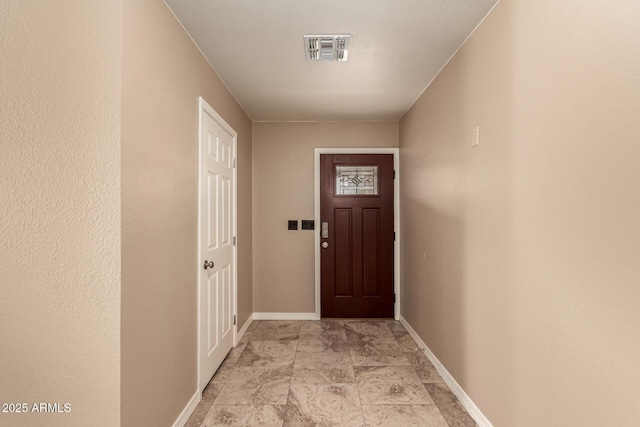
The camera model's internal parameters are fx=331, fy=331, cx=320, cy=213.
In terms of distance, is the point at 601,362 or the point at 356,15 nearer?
the point at 601,362

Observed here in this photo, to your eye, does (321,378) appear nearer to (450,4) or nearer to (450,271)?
(450,271)

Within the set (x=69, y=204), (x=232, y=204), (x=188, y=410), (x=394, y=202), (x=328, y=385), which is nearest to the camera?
(x=69, y=204)

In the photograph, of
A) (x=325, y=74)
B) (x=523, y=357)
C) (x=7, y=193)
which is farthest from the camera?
(x=325, y=74)

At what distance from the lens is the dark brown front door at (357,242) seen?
392 centimetres

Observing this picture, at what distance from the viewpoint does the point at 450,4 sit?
5.77 ft

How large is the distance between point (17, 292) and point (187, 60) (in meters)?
1.50

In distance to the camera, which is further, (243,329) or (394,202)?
(394,202)

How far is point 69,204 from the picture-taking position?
135cm

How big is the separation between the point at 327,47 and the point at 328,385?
235 cm

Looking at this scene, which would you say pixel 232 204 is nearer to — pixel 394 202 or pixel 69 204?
pixel 69 204

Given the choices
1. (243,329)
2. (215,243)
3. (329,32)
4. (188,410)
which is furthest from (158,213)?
(243,329)

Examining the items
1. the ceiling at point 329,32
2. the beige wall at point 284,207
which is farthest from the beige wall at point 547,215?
the beige wall at point 284,207

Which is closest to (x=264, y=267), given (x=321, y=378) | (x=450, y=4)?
(x=321, y=378)

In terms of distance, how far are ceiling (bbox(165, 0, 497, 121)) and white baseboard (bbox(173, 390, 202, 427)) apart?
228cm
